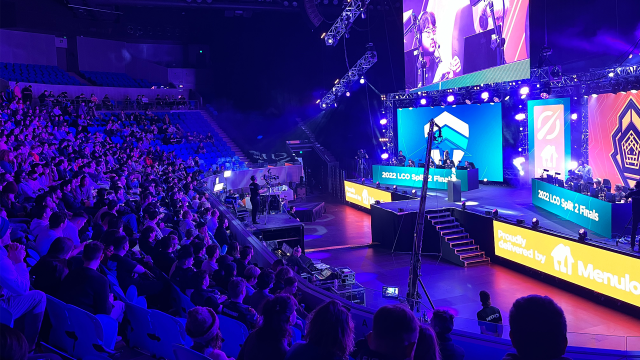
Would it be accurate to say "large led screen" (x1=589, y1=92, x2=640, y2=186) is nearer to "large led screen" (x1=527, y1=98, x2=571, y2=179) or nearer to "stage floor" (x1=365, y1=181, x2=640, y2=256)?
"large led screen" (x1=527, y1=98, x2=571, y2=179)

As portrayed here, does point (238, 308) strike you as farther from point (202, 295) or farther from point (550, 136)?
point (550, 136)

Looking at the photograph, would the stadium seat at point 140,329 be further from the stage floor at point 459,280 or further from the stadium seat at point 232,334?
the stage floor at point 459,280

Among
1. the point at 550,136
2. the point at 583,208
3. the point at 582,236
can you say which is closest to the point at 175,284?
the point at 582,236

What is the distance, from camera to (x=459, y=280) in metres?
12.0

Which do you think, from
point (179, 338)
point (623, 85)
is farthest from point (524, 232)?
point (179, 338)

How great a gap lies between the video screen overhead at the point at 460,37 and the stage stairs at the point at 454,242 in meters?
5.78

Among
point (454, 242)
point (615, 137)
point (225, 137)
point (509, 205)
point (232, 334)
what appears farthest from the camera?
point (225, 137)

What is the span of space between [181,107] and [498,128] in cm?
1524

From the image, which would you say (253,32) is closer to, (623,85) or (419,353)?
(623,85)

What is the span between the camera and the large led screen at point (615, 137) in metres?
14.4

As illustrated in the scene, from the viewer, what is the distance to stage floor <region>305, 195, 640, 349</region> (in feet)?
29.4

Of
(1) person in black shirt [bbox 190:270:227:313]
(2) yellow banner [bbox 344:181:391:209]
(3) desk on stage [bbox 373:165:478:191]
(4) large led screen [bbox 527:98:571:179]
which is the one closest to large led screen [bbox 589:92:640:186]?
(4) large led screen [bbox 527:98:571:179]

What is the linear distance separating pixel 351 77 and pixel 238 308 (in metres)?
22.6

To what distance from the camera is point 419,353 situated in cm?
276
